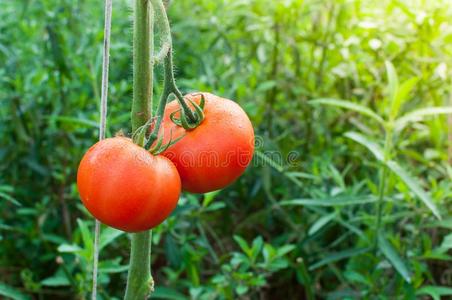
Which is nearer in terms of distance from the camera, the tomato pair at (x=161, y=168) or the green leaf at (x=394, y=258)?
the tomato pair at (x=161, y=168)

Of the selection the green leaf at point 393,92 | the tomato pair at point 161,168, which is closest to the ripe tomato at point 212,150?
the tomato pair at point 161,168

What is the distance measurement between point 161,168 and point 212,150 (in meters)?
0.08

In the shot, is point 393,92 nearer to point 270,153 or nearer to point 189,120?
point 270,153

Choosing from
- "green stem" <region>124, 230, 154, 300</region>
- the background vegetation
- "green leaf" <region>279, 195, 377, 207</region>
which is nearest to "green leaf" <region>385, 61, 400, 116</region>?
the background vegetation

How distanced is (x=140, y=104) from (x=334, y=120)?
125 centimetres

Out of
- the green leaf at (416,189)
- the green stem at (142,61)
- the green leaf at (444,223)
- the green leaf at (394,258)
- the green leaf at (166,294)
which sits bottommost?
the green leaf at (166,294)

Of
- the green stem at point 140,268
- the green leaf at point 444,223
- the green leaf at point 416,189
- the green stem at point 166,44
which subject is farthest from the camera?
the green leaf at point 444,223

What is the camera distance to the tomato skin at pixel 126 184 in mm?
783

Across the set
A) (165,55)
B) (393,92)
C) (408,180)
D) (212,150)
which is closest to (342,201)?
(408,180)

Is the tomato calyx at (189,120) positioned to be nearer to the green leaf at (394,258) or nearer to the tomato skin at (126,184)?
the tomato skin at (126,184)

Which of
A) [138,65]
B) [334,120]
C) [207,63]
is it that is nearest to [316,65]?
[334,120]

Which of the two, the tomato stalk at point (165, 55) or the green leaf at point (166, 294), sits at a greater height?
the tomato stalk at point (165, 55)

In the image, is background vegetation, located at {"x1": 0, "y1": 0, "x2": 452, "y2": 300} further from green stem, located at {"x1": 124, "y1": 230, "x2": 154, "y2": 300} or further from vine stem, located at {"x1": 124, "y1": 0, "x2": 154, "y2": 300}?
vine stem, located at {"x1": 124, "y1": 0, "x2": 154, "y2": 300}

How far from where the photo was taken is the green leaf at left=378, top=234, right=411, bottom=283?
122cm
